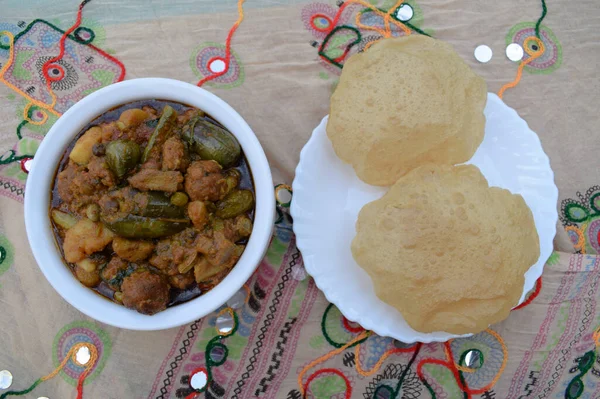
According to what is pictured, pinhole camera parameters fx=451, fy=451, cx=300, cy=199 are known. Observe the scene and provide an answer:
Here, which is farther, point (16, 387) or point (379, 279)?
point (16, 387)

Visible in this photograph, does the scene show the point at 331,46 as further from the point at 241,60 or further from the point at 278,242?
the point at 278,242

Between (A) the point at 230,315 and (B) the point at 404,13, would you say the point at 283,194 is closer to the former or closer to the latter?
(A) the point at 230,315

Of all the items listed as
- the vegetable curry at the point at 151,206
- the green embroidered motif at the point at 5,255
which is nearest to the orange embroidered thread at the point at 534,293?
the vegetable curry at the point at 151,206

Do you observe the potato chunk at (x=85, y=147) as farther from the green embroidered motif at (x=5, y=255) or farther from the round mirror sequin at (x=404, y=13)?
the round mirror sequin at (x=404, y=13)

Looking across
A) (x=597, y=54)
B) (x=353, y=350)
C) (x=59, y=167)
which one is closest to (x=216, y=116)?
(x=59, y=167)

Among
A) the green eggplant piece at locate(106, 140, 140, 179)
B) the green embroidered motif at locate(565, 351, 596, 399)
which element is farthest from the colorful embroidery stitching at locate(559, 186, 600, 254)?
the green eggplant piece at locate(106, 140, 140, 179)

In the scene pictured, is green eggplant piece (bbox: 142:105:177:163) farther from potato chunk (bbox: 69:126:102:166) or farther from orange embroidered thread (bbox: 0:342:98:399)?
orange embroidered thread (bbox: 0:342:98:399)

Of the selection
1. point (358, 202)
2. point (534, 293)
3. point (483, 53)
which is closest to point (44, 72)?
point (358, 202)
